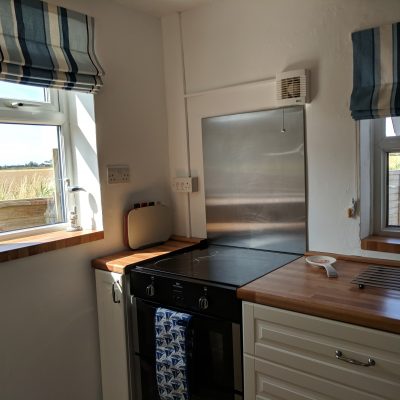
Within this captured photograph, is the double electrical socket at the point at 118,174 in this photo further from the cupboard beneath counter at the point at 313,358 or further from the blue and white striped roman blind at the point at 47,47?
the cupboard beneath counter at the point at 313,358

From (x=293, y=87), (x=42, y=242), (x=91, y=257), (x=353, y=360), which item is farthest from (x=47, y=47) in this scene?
(x=353, y=360)

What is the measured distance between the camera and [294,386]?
59.7 inches

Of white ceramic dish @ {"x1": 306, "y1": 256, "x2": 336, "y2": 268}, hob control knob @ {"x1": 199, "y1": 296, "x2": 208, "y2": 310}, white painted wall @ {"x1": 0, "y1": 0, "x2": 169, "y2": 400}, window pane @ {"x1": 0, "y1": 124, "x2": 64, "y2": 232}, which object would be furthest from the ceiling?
hob control knob @ {"x1": 199, "y1": 296, "x2": 208, "y2": 310}

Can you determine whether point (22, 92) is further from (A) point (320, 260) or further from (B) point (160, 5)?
(A) point (320, 260)

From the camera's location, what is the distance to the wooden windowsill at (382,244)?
71.7 inches

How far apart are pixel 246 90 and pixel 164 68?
623 millimetres

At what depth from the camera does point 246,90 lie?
87.4 inches

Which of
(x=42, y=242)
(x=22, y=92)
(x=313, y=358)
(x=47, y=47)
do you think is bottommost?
(x=313, y=358)

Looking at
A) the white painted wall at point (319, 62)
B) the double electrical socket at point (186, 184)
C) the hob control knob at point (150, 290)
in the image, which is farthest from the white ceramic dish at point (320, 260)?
the double electrical socket at point (186, 184)

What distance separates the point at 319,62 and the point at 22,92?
1.44 metres

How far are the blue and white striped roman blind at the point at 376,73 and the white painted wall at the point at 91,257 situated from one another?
1177mm

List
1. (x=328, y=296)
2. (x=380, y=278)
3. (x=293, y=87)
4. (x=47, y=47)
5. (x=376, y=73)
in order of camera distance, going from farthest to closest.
A: (x=293, y=87) < (x=47, y=47) < (x=376, y=73) < (x=380, y=278) < (x=328, y=296)

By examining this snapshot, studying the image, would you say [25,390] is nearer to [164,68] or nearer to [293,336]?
[293,336]

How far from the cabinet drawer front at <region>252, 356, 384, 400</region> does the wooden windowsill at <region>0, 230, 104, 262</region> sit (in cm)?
102
